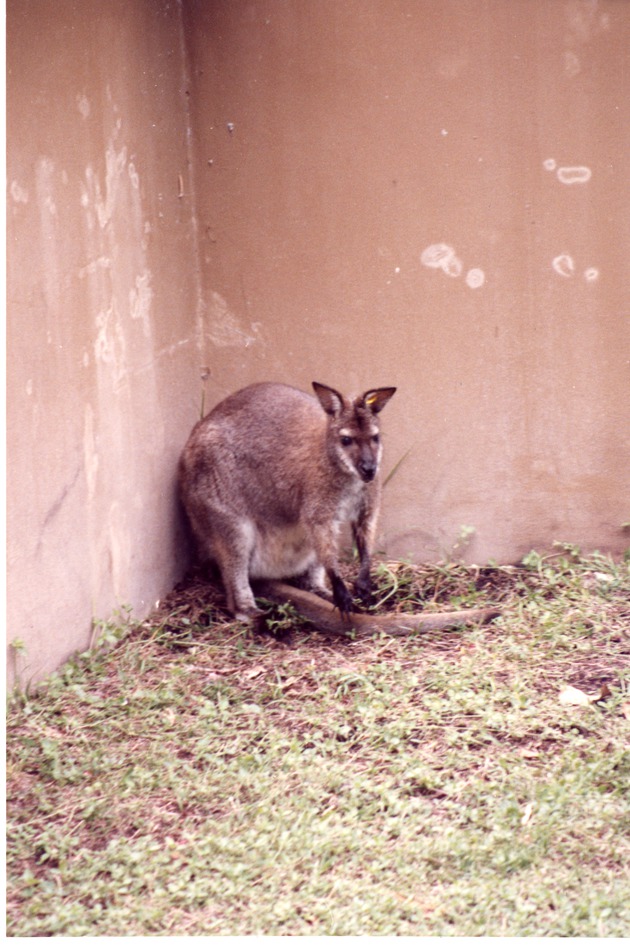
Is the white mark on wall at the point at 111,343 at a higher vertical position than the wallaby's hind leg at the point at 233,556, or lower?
higher

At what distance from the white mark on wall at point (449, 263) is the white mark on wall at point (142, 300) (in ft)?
3.98

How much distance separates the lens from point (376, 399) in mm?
4832

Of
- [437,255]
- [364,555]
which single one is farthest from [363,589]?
[437,255]

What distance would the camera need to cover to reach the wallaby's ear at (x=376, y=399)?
4.78m

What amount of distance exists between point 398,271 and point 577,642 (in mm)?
1805

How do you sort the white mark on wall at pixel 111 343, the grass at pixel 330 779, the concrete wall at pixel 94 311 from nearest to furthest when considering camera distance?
the grass at pixel 330 779 → the concrete wall at pixel 94 311 → the white mark on wall at pixel 111 343

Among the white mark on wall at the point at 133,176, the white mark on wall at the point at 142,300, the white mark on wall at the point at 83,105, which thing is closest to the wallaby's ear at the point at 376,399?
the white mark on wall at the point at 142,300

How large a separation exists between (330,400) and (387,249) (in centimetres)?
80

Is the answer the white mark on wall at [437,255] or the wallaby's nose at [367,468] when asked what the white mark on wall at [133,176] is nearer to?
the white mark on wall at [437,255]

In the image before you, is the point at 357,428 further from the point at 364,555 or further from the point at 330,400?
the point at 364,555

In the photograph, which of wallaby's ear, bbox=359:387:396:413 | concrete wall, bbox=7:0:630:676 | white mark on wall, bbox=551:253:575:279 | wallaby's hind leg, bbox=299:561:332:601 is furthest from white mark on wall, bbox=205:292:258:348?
white mark on wall, bbox=551:253:575:279

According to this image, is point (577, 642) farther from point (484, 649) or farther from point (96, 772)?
point (96, 772)

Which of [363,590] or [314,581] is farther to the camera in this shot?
[314,581]

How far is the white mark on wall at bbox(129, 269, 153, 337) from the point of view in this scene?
4.80 meters
